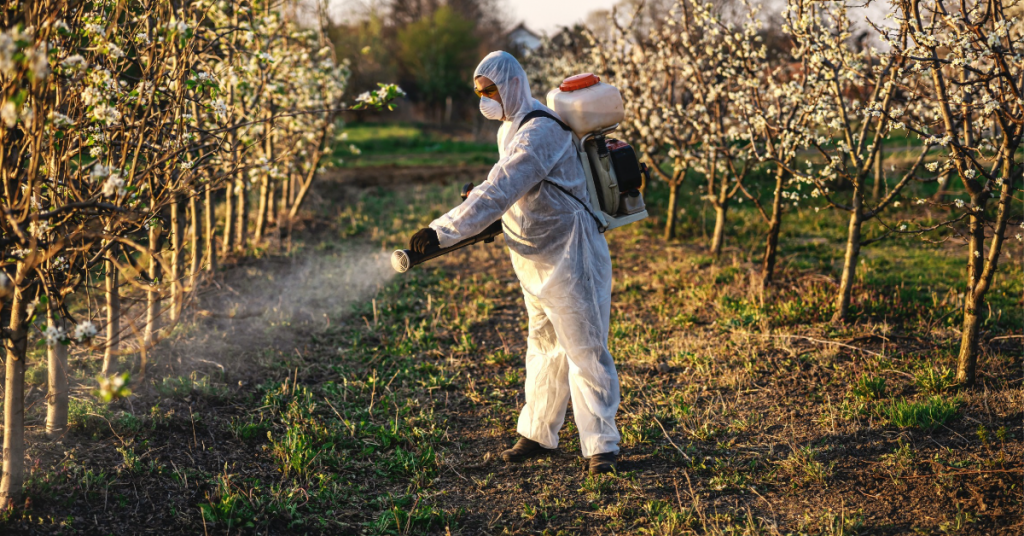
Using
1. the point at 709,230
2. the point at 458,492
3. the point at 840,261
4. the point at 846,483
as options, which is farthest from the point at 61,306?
the point at 709,230

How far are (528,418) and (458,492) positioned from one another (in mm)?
589

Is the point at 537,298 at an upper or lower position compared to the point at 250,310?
upper

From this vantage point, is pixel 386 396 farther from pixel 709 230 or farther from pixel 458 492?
pixel 709 230

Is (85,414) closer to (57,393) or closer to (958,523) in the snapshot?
(57,393)

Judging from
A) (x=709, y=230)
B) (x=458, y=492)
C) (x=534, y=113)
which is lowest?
(x=458, y=492)

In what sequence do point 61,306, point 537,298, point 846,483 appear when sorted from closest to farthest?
point 61,306, point 846,483, point 537,298

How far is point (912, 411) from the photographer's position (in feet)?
13.3

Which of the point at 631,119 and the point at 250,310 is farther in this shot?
the point at 631,119

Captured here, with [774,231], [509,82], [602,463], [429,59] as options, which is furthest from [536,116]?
[429,59]

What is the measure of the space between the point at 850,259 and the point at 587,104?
311 cm

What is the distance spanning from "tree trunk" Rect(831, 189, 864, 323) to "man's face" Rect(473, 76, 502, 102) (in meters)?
3.12

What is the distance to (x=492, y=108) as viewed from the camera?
12.5 ft

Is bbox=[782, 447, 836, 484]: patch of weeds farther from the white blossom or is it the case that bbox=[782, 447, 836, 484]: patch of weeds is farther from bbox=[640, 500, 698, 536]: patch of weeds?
the white blossom

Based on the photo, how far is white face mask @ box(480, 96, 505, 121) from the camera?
12.4ft
